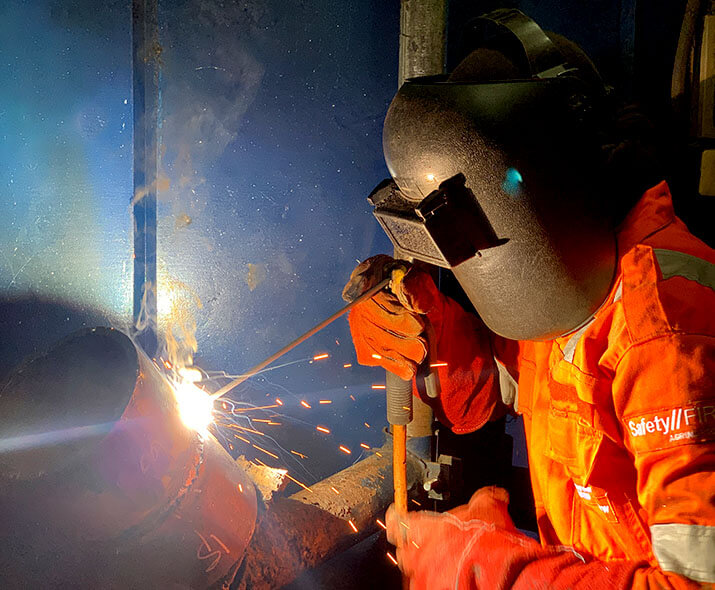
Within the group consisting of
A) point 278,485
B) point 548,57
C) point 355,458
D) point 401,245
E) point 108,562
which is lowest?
point 355,458

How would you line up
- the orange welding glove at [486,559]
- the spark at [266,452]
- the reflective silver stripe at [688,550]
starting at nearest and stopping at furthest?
the reflective silver stripe at [688,550] < the orange welding glove at [486,559] < the spark at [266,452]

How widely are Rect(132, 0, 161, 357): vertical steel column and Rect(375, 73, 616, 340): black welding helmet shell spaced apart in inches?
37.3

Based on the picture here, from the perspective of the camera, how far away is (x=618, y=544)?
1.24 meters

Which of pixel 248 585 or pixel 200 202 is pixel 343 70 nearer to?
pixel 200 202

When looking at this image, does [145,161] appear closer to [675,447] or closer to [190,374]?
[190,374]

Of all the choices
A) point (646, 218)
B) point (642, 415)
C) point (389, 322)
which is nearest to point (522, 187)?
point (646, 218)

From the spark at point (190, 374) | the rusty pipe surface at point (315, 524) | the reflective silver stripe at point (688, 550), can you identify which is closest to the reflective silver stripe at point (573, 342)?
the reflective silver stripe at point (688, 550)

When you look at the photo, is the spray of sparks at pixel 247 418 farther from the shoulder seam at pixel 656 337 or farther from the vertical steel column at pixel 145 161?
the shoulder seam at pixel 656 337

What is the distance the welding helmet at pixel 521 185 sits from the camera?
113cm

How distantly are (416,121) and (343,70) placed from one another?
1012 millimetres

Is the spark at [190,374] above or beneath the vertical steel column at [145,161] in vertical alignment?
beneath

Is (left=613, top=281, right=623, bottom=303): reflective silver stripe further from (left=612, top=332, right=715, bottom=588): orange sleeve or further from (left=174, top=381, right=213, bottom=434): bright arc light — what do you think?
(left=174, top=381, right=213, bottom=434): bright arc light

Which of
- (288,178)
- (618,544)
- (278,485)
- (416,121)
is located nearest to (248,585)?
(278,485)

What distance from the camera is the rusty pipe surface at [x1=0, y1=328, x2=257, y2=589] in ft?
3.28
